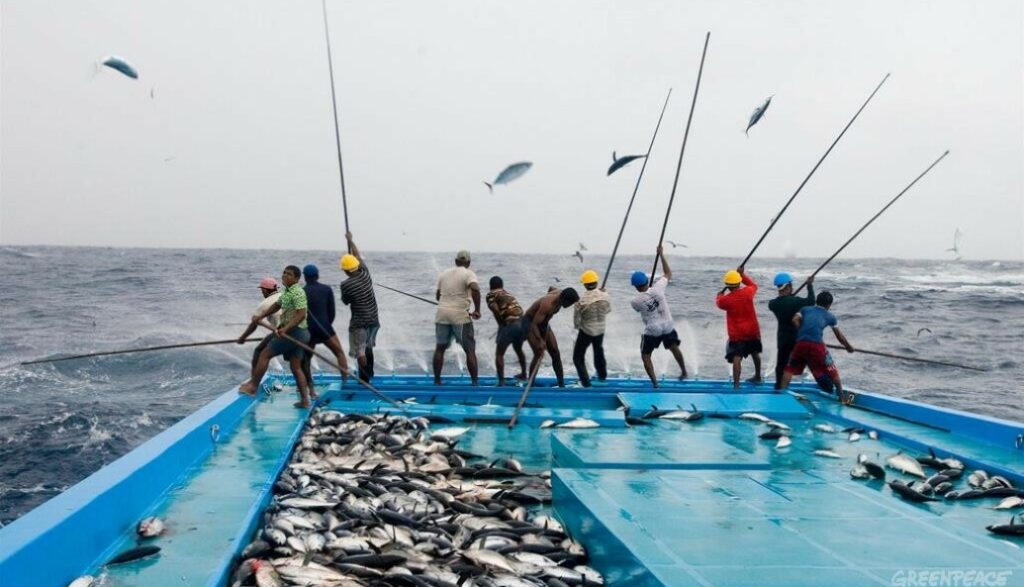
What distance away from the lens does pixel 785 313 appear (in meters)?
11.2

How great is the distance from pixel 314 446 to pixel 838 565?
17.3 ft

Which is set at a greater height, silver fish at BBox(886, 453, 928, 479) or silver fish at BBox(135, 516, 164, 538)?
silver fish at BBox(135, 516, 164, 538)

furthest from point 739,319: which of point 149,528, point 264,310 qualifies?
point 149,528

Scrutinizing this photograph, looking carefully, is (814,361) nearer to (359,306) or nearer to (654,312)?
(654,312)

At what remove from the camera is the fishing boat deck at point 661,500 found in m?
4.34

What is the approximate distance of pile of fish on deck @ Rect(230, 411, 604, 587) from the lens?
4.83 meters

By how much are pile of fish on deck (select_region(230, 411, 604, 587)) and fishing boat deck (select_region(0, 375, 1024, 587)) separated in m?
0.21

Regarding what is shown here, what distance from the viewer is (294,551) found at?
523 cm

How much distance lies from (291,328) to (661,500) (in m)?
5.61

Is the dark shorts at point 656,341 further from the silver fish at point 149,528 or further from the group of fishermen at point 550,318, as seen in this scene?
the silver fish at point 149,528

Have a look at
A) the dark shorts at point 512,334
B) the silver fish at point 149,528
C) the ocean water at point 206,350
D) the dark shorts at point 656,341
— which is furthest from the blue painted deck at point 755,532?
the ocean water at point 206,350

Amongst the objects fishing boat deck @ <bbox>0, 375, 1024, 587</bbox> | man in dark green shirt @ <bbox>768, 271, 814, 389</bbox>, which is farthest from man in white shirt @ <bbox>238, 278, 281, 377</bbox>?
man in dark green shirt @ <bbox>768, 271, 814, 389</bbox>

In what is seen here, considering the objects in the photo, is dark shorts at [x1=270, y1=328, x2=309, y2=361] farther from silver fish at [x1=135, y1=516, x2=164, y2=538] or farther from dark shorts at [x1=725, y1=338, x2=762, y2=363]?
dark shorts at [x1=725, y1=338, x2=762, y2=363]

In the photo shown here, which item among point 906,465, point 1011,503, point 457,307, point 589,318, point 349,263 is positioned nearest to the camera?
point 1011,503
